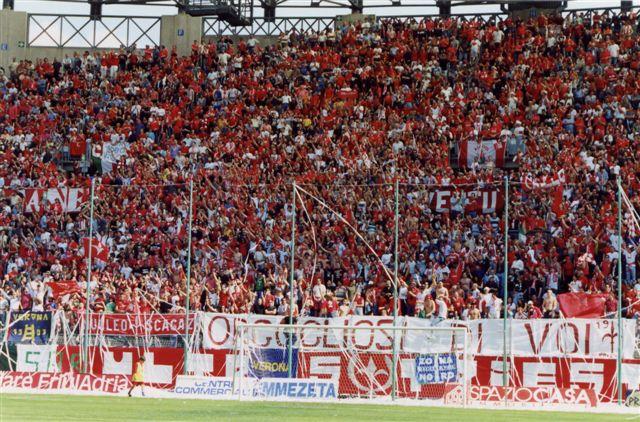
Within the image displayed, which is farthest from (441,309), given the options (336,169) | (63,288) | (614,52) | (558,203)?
(614,52)

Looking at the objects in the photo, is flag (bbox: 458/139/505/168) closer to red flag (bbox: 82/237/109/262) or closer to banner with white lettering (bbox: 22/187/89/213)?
red flag (bbox: 82/237/109/262)

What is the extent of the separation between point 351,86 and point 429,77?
316cm

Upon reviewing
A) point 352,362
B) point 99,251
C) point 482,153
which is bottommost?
point 352,362

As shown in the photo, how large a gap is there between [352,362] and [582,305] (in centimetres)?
573

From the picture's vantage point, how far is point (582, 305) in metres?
29.8

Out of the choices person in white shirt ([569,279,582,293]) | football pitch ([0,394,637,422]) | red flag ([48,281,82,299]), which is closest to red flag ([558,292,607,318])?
person in white shirt ([569,279,582,293])

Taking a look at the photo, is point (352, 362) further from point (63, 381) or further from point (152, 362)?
point (63, 381)

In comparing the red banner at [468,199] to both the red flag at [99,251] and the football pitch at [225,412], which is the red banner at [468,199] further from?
the football pitch at [225,412]

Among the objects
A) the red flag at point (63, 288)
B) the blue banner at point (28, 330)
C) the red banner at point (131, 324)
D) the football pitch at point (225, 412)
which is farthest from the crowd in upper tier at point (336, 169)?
the football pitch at point (225, 412)

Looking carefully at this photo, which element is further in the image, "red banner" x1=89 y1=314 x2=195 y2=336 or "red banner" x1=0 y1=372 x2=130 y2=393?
"red banner" x1=89 y1=314 x2=195 y2=336

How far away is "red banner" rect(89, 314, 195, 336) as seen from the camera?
107 ft

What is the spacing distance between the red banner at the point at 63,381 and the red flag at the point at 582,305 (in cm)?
1087

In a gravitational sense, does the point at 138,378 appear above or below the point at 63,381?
above

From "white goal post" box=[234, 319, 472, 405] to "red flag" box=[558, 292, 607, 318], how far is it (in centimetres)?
261
